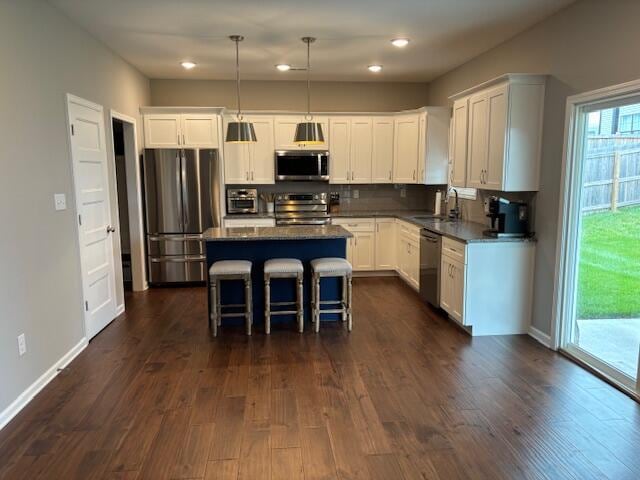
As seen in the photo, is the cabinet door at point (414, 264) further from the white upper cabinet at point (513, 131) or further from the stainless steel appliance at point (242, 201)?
the stainless steel appliance at point (242, 201)

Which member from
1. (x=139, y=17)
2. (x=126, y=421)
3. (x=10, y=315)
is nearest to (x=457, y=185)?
(x=139, y=17)

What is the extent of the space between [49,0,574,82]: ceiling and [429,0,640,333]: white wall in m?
0.15

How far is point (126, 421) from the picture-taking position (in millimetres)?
2736

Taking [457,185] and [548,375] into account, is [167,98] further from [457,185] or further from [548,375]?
[548,375]

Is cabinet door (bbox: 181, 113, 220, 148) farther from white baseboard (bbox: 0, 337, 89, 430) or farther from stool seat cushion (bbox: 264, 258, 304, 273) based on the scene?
white baseboard (bbox: 0, 337, 89, 430)

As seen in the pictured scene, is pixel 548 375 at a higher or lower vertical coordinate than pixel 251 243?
lower

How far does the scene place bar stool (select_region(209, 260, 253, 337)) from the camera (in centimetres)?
406

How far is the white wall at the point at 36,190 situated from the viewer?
111 inches

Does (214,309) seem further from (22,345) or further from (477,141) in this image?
(477,141)

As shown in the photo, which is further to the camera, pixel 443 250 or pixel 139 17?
pixel 443 250

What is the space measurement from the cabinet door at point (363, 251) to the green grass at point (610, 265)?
3.08 m

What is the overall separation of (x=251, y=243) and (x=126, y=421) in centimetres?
207

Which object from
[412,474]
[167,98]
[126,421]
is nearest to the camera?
[412,474]

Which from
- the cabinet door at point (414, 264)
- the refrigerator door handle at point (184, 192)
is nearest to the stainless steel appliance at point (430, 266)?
the cabinet door at point (414, 264)
